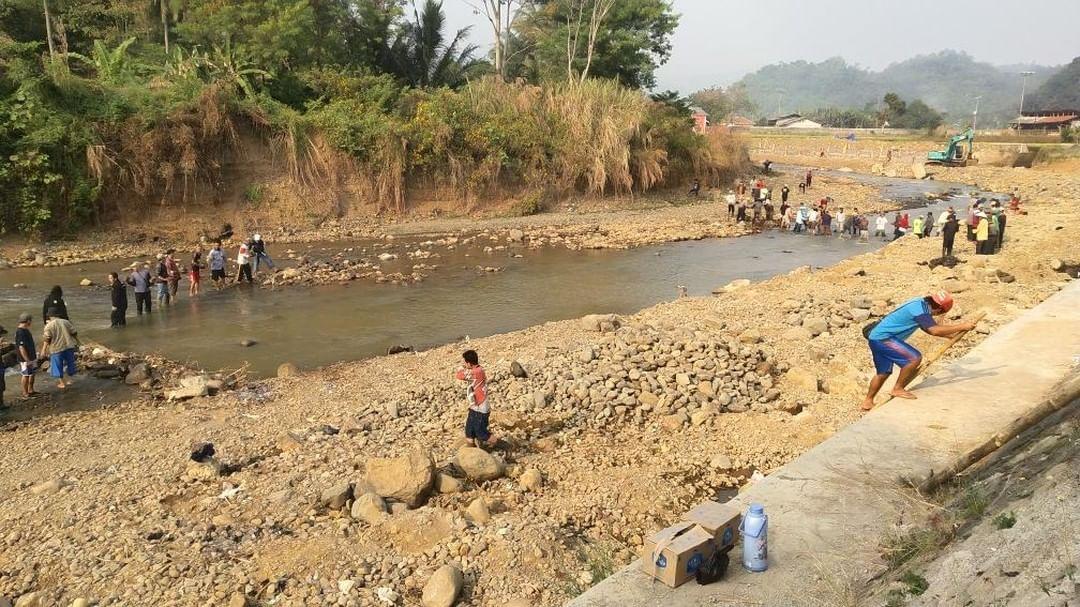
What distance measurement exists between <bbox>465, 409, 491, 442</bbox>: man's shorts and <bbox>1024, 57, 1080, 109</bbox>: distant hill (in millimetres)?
143079

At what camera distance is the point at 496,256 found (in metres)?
22.1

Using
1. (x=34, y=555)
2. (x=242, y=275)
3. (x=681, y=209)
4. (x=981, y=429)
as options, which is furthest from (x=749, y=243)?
(x=34, y=555)

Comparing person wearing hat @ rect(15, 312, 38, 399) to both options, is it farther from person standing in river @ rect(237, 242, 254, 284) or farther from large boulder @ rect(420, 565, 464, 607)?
large boulder @ rect(420, 565, 464, 607)

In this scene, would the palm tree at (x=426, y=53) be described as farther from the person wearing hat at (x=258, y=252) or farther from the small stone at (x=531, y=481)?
the small stone at (x=531, y=481)

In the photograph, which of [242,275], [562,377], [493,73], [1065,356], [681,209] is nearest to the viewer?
[1065,356]

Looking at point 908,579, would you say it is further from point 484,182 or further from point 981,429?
point 484,182

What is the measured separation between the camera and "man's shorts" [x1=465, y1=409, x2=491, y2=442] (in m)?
7.75

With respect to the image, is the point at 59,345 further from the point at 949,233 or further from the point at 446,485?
the point at 949,233

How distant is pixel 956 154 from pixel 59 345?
55323 mm

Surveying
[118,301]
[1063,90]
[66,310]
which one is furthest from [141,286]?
[1063,90]

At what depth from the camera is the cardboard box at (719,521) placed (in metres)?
4.65

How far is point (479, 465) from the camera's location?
7207 millimetres

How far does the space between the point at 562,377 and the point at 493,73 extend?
100 feet

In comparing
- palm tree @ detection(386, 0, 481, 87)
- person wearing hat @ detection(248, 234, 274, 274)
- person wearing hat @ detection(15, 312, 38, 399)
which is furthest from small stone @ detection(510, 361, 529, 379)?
palm tree @ detection(386, 0, 481, 87)
